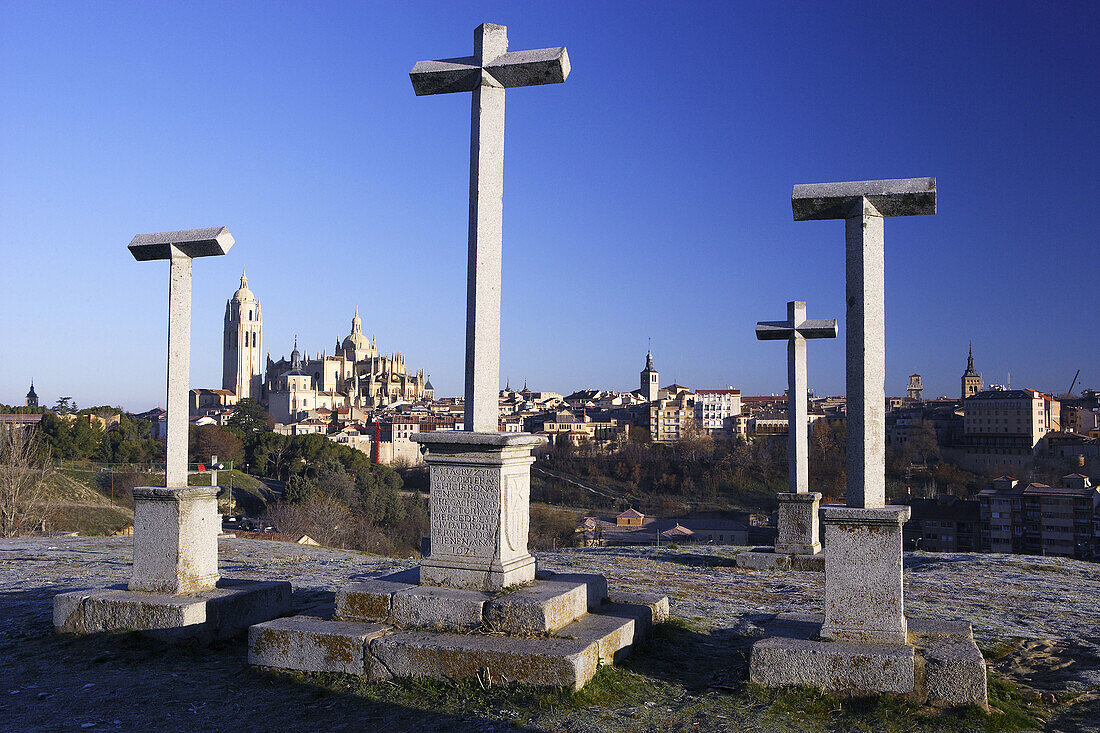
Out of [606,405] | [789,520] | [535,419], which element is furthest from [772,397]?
[789,520]

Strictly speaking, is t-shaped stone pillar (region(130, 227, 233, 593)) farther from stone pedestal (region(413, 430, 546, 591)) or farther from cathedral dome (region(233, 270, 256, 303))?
cathedral dome (region(233, 270, 256, 303))

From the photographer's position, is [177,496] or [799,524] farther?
[799,524]

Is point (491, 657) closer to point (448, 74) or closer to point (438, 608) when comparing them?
point (438, 608)

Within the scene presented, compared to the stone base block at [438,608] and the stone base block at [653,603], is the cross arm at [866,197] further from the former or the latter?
the stone base block at [438,608]

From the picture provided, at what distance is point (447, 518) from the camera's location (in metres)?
5.12

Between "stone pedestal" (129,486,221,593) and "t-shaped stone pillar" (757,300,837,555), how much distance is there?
22.3ft

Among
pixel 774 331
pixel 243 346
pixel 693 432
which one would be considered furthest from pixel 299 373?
pixel 774 331

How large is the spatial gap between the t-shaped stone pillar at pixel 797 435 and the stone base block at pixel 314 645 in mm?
6557

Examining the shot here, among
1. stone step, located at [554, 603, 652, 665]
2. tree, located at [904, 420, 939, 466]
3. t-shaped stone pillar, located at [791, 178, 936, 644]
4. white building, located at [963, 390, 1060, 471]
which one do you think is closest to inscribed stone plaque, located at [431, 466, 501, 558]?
stone step, located at [554, 603, 652, 665]

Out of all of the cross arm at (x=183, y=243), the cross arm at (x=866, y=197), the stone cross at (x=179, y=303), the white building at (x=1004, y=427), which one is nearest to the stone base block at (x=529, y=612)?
the cross arm at (x=866, y=197)

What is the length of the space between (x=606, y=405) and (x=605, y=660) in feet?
430

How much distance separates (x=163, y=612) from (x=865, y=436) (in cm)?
478

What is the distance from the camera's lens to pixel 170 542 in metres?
5.84

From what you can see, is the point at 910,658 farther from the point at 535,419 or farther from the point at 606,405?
the point at 606,405
